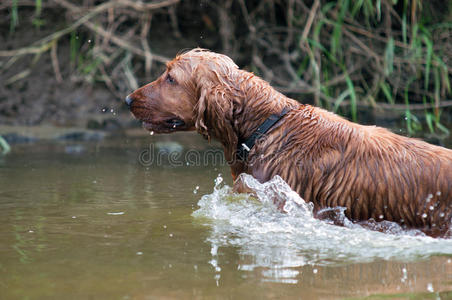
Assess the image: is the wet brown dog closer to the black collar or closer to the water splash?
the black collar

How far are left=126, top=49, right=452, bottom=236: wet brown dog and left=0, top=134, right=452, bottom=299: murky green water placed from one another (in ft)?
0.75

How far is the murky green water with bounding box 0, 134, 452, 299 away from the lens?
113 inches

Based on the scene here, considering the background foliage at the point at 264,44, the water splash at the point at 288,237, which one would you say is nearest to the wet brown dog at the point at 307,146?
the water splash at the point at 288,237

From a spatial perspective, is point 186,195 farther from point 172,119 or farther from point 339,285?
point 339,285

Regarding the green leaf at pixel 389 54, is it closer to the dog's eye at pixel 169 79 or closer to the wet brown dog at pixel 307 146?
the wet brown dog at pixel 307 146

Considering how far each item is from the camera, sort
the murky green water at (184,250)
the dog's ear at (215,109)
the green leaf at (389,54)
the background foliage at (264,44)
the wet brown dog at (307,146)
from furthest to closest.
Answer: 1. the background foliage at (264,44)
2. the green leaf at (389,54)
3. the dog's ear at (215,109)
4. the wet brown dog at (307,146)
5. the murky green water at (184,250)

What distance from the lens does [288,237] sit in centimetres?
381

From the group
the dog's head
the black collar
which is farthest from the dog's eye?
the black collar

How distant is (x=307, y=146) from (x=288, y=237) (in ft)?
2.07

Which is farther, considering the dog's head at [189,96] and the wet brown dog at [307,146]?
the dog's head at [189,96]

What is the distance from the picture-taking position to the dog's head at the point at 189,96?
14.0 ft

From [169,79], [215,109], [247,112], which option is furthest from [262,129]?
[169,79]

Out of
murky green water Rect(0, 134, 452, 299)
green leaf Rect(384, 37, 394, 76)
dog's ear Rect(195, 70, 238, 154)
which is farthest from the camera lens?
green leaf Rect(384, 37, 394, 76)

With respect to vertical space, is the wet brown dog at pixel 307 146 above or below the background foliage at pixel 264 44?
below
